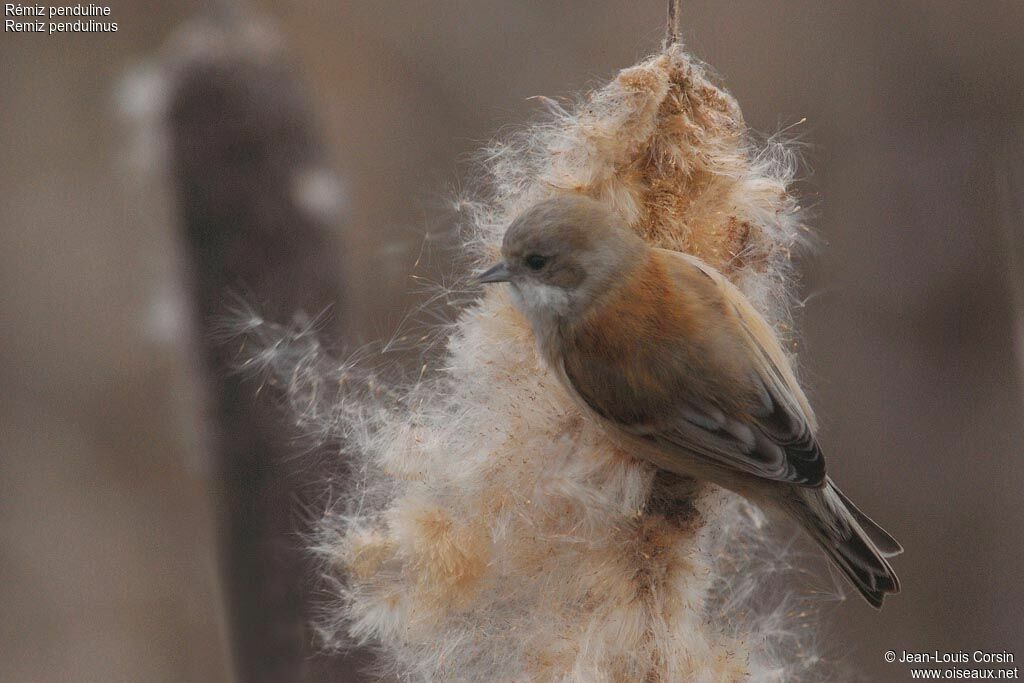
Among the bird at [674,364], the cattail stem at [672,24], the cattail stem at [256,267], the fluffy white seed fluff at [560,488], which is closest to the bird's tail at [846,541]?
the bird at [674,364]

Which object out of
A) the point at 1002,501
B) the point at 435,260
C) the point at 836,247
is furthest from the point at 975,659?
the point at 435,260

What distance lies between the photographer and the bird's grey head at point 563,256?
44.7 inches

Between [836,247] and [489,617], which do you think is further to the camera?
[836,247]

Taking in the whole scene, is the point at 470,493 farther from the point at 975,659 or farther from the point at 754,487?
the point at 975,659

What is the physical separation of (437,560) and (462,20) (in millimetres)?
1324

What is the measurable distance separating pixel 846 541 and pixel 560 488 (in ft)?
1.35

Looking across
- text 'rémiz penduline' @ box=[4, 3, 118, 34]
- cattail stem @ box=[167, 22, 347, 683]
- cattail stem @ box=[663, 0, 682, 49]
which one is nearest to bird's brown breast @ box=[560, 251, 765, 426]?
cattail stem @ box=[663, 0, 682, 49]

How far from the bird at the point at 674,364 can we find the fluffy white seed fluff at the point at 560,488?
0.22ft

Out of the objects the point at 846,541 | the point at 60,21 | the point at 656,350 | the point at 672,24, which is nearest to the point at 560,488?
the point at 656,350

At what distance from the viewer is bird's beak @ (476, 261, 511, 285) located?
1.18 meters

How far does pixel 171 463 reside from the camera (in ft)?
6.23

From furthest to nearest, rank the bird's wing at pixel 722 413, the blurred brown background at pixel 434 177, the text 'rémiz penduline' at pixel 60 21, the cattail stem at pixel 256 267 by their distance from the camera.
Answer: the blurred brown background at pixel 434 177
the text 'rémiz penduline' at pixel 60 21
the cattail stem at pixel 256 267
the bird's wing at pixel 722 413

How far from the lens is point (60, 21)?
179cm

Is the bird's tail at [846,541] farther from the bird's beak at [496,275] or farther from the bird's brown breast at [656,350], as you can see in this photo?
the bird's beak at [496,275]
